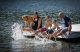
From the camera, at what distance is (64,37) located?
9797 millimetres

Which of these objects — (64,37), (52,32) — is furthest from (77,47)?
(52,32)

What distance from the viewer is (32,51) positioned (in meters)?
8.39

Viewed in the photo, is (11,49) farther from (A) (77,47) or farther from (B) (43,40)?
(A) (77,47)

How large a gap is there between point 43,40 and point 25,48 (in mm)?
1740

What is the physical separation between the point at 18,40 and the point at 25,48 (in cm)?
182

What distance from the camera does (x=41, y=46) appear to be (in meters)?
9.15

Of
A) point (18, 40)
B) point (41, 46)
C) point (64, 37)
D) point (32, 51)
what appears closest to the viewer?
point (32, 51)

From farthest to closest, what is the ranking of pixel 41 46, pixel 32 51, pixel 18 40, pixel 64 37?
pixel 18 40 → pixel 64 37 → pixel 41 46 → pixel 32 51

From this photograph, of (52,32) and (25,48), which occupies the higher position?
(52,32)

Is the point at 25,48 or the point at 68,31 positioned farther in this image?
the point at 68,31

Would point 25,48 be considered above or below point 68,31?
below

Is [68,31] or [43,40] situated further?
[43,40]

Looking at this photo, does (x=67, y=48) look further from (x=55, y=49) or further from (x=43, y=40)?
(x=43, y=40)

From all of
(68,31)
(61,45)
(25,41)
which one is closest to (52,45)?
(61,45)
